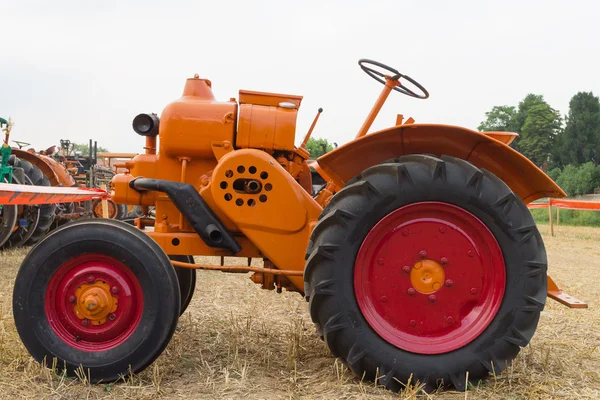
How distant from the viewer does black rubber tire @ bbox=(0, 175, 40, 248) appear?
819 cm

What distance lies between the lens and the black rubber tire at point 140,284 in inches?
102

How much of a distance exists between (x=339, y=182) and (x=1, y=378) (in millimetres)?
2027

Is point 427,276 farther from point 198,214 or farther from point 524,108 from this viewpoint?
point 524,108

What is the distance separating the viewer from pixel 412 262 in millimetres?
2648

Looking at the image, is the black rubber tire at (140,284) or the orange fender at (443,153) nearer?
the black rubber tire at (140,284)

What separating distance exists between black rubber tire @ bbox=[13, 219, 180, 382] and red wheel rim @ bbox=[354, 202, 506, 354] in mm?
987

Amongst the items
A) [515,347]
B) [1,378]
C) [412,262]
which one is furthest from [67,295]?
[515,347]

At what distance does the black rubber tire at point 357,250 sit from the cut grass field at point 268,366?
0.11 meters

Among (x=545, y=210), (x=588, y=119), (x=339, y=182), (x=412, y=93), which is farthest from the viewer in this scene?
(x=588, y=119)

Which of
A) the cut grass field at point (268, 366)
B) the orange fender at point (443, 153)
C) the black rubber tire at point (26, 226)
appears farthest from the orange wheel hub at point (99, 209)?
the orange fender at point (443, 153)

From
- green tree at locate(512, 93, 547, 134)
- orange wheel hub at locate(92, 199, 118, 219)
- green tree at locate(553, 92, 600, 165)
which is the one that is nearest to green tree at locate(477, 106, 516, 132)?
green tree at locate(512, 93, 547, 134)

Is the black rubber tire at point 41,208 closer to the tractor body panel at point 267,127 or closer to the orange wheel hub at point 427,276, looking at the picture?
the tractor body panel at point 267,127

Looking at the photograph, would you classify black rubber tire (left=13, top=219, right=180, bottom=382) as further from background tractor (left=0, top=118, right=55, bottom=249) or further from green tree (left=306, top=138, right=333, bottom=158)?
background tractor (left=0, top=118, right=55, bottom=249)

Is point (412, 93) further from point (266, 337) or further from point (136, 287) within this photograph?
point (136, 287)
